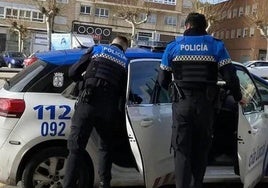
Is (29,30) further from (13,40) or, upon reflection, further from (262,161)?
(262,161)

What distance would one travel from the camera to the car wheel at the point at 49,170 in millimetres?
4824

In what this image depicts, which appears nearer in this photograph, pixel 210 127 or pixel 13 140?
pixel 210 127

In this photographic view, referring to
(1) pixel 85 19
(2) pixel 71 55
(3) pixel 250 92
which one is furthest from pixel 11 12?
(3) pixel 250 92

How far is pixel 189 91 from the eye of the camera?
4277 mm

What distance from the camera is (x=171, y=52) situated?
4.34 metres

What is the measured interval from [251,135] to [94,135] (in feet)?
4.95

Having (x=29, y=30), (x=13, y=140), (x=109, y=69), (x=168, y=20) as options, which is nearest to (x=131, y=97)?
(x=109, y=69)

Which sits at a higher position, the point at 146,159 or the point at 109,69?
the point at 109,69

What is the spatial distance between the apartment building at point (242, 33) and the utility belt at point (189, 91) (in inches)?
2602

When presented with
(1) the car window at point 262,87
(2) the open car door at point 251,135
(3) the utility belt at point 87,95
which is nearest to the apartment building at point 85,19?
(1) the car window at point 262,87

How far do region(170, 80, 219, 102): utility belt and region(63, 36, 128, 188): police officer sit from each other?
24.1 inches

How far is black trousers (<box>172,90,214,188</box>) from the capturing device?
4273 mm

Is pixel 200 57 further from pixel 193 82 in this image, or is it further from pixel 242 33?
pixel 242 33

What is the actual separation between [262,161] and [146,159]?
51.0 inches
